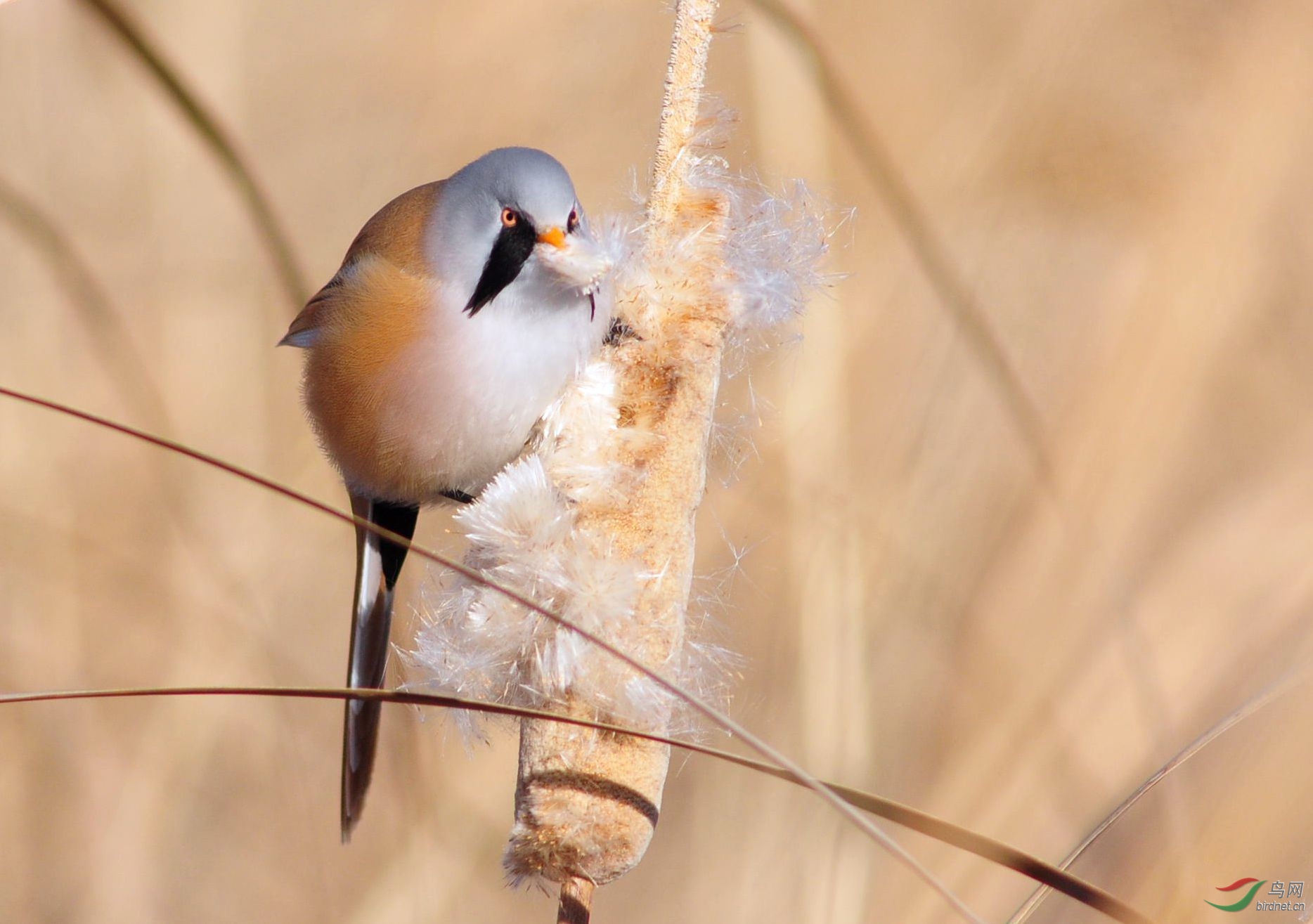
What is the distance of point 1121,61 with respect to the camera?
6.85ft

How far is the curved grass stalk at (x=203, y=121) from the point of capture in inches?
56.9

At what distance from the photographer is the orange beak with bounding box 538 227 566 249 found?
1415mm

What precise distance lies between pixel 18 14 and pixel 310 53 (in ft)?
2.06

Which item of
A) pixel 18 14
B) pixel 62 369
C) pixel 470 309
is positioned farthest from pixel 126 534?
pixel 470 309

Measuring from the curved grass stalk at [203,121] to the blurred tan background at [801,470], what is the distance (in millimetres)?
125

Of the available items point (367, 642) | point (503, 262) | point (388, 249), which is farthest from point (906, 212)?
point (367, 642)

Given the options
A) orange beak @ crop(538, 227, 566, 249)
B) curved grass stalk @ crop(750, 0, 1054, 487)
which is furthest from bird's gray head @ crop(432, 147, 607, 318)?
curved grass stalk @ crop(750, 0, 1054, 487)

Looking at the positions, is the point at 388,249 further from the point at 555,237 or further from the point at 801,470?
the point at 801,470

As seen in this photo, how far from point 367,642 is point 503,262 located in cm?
82

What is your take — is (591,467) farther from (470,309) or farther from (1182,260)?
(1182,260)

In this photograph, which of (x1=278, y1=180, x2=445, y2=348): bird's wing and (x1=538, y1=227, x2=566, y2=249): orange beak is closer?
(x1=538, y1=227, x2=566, y2=249): orange beak

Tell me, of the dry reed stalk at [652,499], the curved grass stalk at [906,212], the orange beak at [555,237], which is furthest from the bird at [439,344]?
the curved grass stalk at [906,212]

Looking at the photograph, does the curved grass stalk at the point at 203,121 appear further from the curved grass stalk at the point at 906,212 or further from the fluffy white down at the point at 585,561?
the curved grass stalk at the point at 906,212

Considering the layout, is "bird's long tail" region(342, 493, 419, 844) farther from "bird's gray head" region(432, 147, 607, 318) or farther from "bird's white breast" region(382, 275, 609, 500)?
"bird's gray head" region(432, 147, 607, 318)
